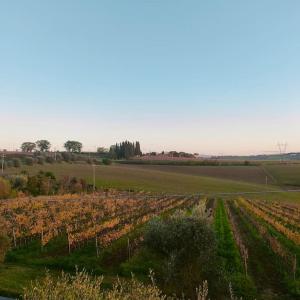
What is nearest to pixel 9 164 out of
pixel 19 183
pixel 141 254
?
pixel 19 183

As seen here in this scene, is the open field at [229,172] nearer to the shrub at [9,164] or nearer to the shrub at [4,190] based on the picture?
the shrub at [9,164]

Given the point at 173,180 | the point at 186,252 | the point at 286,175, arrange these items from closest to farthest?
the point at 186,252 → the point at 173,180 → the point at 286,175

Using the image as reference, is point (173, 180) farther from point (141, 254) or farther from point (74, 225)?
point (141, 254)

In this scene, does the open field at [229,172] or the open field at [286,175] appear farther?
the open field at [229,172]

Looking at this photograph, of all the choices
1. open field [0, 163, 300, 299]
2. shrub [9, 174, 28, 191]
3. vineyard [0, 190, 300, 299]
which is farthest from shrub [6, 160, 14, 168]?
vineyard [0, 190, 300, 299]

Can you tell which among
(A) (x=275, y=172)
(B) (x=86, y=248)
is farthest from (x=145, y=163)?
(B) (x=86, y=248)

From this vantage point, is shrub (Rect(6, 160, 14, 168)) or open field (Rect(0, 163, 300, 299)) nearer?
open field (Rect(0, 163, 300, 299))

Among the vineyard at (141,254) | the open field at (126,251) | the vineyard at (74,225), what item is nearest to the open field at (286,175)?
the open field at (126,251)

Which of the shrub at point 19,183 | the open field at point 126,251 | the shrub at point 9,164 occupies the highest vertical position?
the shrub at point 9,164

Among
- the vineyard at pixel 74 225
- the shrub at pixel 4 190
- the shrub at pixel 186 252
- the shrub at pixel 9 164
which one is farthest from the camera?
the shrub at pixel 9 164

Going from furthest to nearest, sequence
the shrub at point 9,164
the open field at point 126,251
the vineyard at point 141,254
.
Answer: the shrub at point 9,164, the vineyard at point 141,254, the open field at point 126,251

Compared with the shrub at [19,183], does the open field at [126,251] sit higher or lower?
lower

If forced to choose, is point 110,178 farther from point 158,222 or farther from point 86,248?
point 158,222

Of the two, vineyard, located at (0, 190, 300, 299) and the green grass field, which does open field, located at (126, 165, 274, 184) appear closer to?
the green grass field
